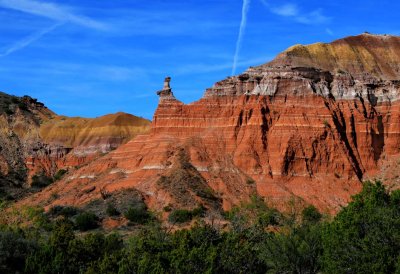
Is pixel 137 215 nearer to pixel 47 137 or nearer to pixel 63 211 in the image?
pixel 63 211

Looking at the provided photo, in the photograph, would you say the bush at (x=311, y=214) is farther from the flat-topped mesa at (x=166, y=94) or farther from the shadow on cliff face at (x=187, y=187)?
the flat-topped mesa at (x=166, y=94)

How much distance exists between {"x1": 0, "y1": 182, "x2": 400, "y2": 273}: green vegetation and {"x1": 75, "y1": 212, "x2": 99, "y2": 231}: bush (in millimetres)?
15131

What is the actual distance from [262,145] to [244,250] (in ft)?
139

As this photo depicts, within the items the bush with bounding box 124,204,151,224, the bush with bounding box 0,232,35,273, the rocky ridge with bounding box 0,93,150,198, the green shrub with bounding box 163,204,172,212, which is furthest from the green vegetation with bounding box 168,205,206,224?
the rocky ridge with bounding box 0,93,150,198

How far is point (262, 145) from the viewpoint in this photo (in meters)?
99.3

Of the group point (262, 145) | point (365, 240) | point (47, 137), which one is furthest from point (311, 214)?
point (47, 137)

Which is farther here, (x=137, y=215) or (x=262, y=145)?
(x=262, y=145)

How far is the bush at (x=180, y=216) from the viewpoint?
8411 centimetres

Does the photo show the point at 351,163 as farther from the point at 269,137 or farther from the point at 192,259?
the point at 192,259

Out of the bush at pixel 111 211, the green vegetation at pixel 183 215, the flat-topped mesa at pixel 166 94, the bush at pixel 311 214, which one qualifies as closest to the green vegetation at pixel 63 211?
the bush at pixel 111 211

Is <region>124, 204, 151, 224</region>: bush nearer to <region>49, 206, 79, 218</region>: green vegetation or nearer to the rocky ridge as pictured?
<region>49, 206, 79, 218</region>: green vegetation

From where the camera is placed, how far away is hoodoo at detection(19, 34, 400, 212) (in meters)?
93.4

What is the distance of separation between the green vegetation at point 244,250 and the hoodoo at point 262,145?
72.9 ft

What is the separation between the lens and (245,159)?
97688 millimetres
